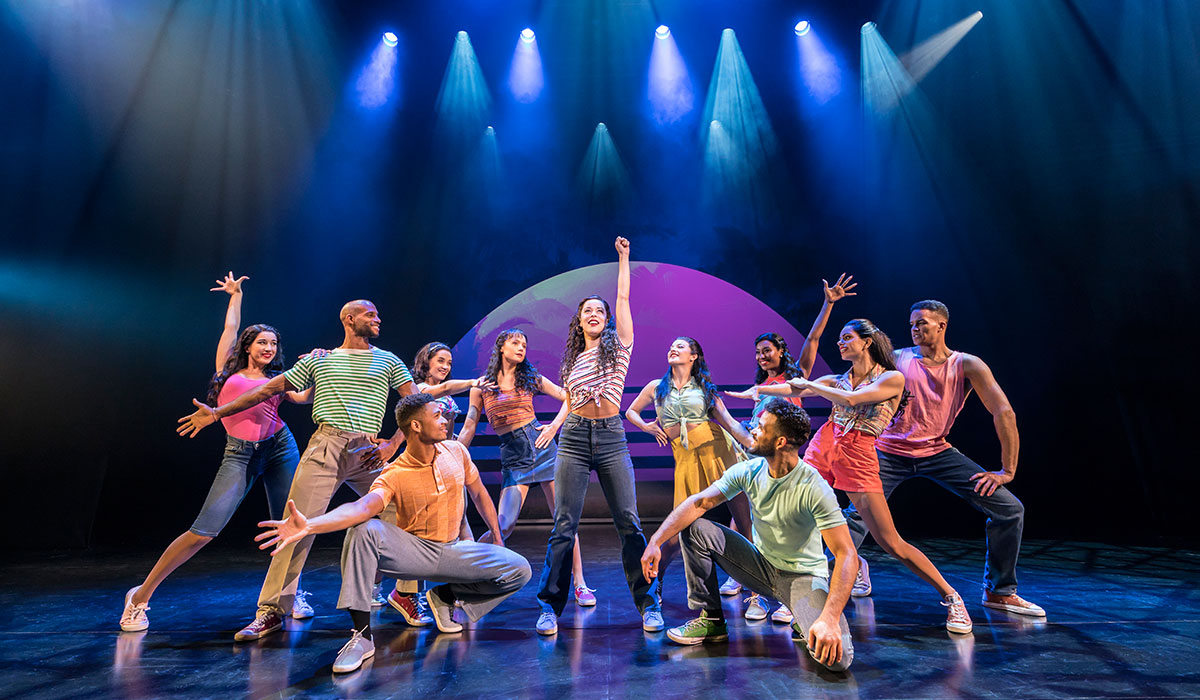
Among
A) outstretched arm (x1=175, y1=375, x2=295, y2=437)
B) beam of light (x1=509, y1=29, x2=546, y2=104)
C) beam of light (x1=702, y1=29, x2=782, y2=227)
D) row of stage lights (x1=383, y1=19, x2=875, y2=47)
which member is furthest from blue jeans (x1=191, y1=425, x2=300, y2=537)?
row of stage lights (x1=383, y1=19, x2=875, y2=47)

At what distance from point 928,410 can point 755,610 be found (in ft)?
4.96

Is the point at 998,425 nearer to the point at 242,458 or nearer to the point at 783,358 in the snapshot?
the point at 783,358

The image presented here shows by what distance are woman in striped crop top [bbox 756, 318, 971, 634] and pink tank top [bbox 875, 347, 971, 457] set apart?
124 millimetres

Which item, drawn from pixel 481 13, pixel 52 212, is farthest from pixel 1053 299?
pixel 52 212

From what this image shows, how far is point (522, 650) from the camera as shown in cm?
286

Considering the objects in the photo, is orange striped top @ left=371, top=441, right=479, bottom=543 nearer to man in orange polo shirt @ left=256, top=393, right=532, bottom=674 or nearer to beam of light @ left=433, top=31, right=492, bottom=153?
man in orange polo shirt @ left=256, top=393, right=532, bottom=674

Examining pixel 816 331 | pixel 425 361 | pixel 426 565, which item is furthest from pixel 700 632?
pixel 425 361

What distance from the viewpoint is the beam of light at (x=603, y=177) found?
6566 millimetres

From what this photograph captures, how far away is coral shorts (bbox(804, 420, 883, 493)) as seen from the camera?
3262 millimetres

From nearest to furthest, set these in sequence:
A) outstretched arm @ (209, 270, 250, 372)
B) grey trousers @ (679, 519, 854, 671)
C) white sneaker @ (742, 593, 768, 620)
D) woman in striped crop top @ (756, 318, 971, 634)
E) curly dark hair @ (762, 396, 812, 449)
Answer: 1. curly dark hair @ (762, 396, 812, 449)
2. grey trousers @ (679, 519, 854, 671)
3. woman in striped crop top @ (756, 318, 971, 634)
4. white sneaker @ (742, 593, 768, 620)
5. outstretched arm @ (209, 270, 250, 372)

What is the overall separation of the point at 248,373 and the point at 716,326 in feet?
14.0

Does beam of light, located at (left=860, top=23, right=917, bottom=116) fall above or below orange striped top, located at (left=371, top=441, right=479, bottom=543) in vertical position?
above

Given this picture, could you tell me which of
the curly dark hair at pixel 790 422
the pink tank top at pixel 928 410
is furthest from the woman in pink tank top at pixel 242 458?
the pink tank top at pixel 928 410

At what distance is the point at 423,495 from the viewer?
302cm
